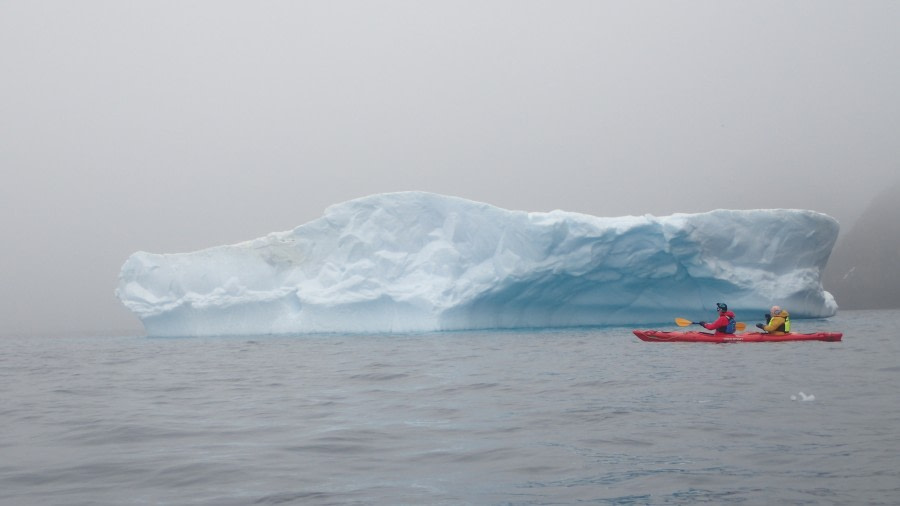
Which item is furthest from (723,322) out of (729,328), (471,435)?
(471,435)

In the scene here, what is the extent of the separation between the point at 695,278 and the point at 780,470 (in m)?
15.6

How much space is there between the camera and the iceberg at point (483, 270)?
1764cm

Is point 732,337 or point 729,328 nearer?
point 732,337

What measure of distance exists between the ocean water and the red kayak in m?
2.50

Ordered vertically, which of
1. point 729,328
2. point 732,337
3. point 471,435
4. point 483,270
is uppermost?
point 483,270

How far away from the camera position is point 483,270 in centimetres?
1811

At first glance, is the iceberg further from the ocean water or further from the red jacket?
the ocean water

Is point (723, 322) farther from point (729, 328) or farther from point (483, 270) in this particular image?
point (483, 270)

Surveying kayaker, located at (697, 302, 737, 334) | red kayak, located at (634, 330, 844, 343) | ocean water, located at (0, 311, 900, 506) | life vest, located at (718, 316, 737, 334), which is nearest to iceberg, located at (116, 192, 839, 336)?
life vest, located at (718, 316, 737, 334)

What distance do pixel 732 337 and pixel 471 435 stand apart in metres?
8.36

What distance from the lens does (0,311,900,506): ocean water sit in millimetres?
3398

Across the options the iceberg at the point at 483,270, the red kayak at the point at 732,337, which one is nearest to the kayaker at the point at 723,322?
the red kayak at the point at 732,337

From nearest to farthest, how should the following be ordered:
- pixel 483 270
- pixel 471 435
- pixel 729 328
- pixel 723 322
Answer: pixel 471 435 < pixel 723 322 < pixel 729 328 < pixel 483 270

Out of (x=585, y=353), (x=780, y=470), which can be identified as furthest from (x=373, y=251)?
(x=780, y=470)
